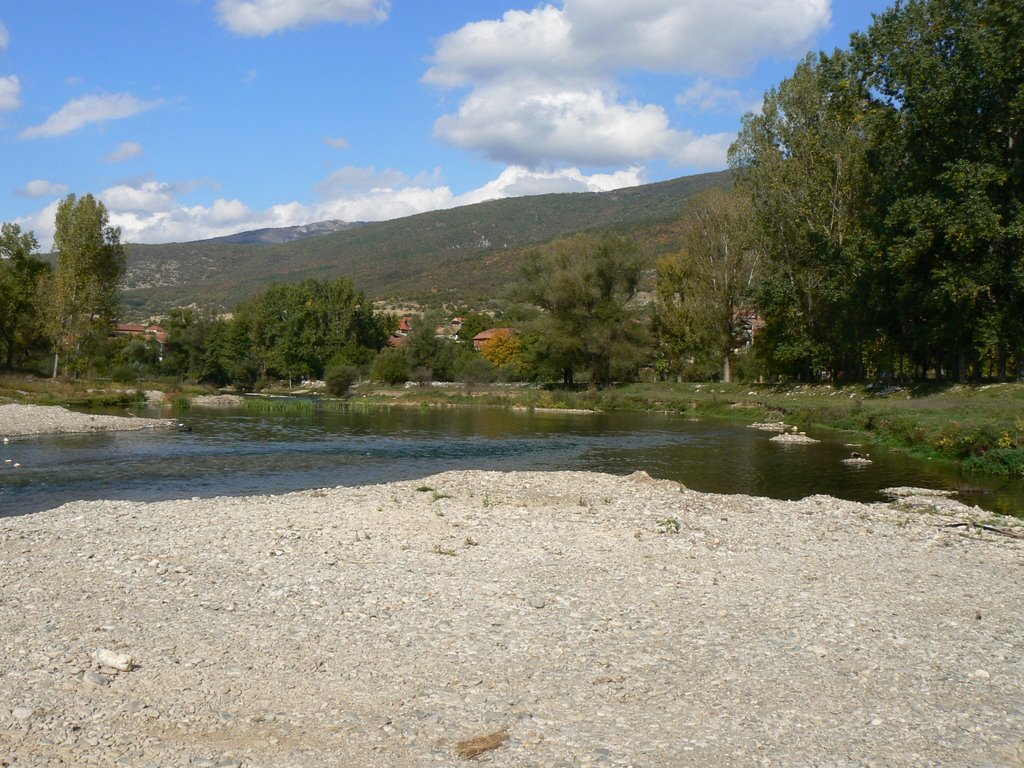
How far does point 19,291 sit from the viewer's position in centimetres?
6303

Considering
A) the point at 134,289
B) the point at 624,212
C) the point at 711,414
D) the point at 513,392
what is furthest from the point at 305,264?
the point at 711,414

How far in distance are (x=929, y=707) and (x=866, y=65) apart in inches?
1484

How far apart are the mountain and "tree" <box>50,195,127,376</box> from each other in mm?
86569

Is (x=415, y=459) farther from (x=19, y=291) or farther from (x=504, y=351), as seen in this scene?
(x=504, y=351)

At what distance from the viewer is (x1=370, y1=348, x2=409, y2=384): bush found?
82.8 m

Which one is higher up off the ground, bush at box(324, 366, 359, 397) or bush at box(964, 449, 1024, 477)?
bush at box(324, 366, 359, 397)

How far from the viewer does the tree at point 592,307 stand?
203ft

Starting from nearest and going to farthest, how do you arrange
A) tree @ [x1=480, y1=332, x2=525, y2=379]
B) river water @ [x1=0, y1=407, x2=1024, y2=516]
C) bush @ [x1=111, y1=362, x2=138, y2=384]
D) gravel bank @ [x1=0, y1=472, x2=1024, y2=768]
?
gravel bank @ [x1=0, y1=472, x2=1024, y2=768]
river water @ [x1=0, y1=407, x2=1024, y2=516]
bush @ [x1=111, y1=362, x2=138, y2=384]
tree @ [x1=480, y1=332, x2=525, y2=379]

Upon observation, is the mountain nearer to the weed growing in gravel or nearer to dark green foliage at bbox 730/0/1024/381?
dark green foliage at bbox 730/0/1024/381

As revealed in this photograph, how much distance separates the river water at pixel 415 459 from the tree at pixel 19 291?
28.4 m

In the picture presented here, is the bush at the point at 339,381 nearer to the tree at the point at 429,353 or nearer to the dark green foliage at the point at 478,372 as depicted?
the tree at the point at 429,353

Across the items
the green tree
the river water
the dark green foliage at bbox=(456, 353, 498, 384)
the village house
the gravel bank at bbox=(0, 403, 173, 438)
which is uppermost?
the green tree

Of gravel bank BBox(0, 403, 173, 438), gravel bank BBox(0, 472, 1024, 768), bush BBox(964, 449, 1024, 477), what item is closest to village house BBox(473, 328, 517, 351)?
gravel bank BBox(0, 403, 173, 438)

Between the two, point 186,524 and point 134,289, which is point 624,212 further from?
point 186,524
